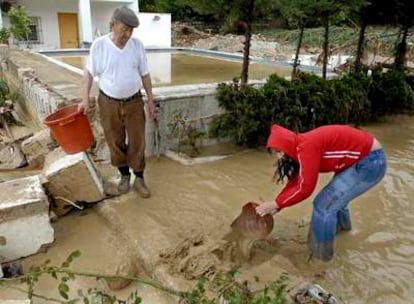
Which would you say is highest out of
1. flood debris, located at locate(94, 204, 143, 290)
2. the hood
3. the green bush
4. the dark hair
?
the hood

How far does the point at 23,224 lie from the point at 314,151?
2411mm

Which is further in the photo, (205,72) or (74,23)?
(74,23)

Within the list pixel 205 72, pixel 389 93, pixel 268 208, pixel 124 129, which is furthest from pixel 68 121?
pixel 205 72

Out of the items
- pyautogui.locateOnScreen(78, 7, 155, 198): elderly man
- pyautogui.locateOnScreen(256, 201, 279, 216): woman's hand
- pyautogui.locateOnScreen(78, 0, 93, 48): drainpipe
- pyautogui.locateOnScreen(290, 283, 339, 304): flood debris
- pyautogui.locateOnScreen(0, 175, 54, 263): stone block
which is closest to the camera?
pyautogui.locateOnScreen(290, 283, 339, 304): flood debris

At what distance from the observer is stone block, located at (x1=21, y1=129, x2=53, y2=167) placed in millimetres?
5514

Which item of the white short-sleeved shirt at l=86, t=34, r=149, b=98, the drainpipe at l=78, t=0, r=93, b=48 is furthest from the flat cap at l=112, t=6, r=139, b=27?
the drainpipe at l=78, t=0, r=93, b=48

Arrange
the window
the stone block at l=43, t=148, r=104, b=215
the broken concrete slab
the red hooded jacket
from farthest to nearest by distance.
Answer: the window, the broken concrete slab, the stone block at l=43, t=148, r=104, b=215, the red hooded jacket

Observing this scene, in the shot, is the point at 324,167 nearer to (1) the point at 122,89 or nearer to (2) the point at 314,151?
(2) the point at 314,151

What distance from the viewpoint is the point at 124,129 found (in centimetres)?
413

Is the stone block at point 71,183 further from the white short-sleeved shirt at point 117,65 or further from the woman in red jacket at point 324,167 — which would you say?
the woman in red jacket at point 324,167

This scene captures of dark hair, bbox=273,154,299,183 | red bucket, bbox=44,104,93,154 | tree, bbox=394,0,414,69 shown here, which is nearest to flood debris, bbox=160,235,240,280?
dark hair, bbox=273,154,299,183

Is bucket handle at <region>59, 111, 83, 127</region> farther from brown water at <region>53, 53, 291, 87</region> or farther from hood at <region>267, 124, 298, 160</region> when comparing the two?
brown water at <region>53, 53, 291, 87</region>

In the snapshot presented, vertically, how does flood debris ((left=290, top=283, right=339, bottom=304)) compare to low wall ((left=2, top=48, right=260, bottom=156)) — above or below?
below

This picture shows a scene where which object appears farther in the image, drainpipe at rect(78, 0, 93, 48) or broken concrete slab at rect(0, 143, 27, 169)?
drainpipe at rect(78, 0, 93, 48)
